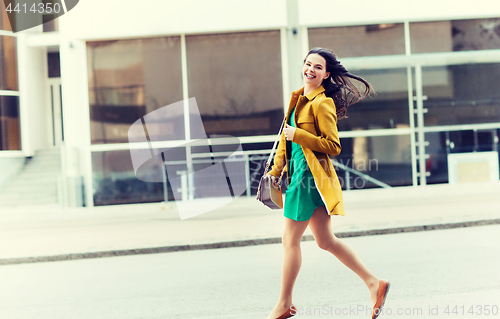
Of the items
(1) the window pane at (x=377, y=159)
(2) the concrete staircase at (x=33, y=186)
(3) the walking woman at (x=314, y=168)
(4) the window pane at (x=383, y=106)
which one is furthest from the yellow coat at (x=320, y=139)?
(2) the concrete staircase at (x=33, y=186)

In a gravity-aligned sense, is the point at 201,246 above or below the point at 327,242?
below

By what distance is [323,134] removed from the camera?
3613mm

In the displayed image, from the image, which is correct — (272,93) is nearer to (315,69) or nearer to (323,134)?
(315,69)

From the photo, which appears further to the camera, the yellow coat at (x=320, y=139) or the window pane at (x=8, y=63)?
the window pane at (x=8, y=63)

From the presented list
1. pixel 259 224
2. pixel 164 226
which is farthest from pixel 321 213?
pixel 164 226

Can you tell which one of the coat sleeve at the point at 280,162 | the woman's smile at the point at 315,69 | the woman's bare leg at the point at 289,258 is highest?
the woman's smile at the point at 315,69

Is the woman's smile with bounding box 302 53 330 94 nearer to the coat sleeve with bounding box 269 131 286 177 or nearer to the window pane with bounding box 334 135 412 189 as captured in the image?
the coat sleeve with bounding box 269 131 286 177

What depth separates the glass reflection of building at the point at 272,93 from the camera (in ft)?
42.1

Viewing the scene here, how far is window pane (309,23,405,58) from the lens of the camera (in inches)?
509

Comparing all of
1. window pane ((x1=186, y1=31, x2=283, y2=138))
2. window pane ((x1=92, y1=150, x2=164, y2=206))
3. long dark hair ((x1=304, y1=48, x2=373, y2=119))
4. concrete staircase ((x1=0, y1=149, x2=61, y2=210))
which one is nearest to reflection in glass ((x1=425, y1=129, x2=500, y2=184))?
window pane ((x1=186, y1=31, x2=283, y2=138))

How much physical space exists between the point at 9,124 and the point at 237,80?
18.6ft

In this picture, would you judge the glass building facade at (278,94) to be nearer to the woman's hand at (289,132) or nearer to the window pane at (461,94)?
the window pane at (461,94)

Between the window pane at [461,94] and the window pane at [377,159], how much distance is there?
1.02m

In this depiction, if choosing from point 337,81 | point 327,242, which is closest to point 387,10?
point 337,81
